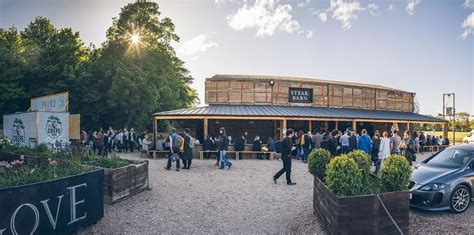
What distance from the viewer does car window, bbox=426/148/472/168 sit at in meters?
6.46

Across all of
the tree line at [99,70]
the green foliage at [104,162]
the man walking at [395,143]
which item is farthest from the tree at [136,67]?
the man walking at [395,143]

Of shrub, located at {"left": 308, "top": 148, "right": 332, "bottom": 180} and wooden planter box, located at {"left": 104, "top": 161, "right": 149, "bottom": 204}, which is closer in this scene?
shrub, located at {"left": 308, "top": 148, "right": 332, "bottom": 180}

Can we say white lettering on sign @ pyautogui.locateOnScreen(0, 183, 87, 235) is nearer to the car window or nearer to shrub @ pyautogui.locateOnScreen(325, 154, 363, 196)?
shrub @ pyautogui.locateOnScreen(325, 154, 363, 196)

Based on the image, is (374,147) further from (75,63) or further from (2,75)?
(2,75)

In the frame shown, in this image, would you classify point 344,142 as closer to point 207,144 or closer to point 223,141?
point 223,141

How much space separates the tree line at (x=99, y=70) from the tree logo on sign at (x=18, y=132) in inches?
390

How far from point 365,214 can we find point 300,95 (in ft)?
64.3

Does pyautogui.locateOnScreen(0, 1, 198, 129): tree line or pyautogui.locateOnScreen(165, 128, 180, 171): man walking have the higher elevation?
pyautogui.locateOnScreen(0, 1, 198, 129): tree line

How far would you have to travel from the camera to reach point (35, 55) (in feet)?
78.0

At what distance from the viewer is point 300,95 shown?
2333 centimetres

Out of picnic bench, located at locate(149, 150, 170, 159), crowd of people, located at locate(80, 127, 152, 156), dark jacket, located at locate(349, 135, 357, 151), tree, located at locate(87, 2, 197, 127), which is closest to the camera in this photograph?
dark jacket, located at locate(349, 135, 357, 151)

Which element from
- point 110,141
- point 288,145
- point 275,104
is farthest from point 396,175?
point 275,104

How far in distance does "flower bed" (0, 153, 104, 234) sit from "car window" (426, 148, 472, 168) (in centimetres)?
770

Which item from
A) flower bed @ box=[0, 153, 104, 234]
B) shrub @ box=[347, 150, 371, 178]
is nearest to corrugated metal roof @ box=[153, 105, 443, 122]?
flower bed @ box=[0, 153, 104, 234]
